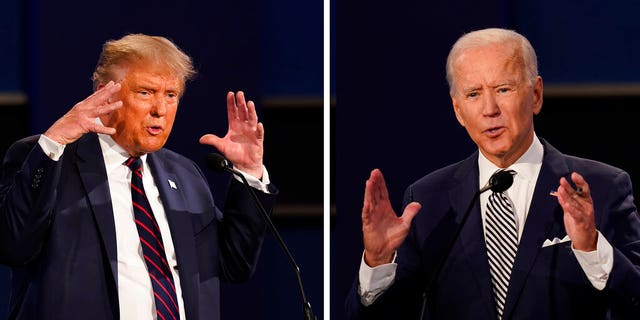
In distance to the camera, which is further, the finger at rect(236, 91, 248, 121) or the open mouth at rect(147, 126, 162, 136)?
the finger at rect(236, 91, 248, 121)

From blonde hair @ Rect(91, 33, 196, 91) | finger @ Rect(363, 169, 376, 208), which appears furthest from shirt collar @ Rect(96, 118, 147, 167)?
finger @ Rect(363, 169, 376, 208)

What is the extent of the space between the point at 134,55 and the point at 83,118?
1.30ft

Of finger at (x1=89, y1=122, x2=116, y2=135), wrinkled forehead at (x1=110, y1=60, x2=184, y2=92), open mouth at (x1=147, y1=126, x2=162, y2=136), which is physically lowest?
open mouth at (x1=147, y1=126, x2=162, y2=136)

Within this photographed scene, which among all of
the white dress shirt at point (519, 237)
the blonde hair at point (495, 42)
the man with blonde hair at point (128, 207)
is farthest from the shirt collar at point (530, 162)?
the man with blonde hair at point (128, 207)

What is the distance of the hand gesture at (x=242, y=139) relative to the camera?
12.4ft

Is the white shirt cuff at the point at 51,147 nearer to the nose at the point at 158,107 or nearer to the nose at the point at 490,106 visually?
the nose at the point at 158,107

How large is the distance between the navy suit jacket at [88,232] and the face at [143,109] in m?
0.08

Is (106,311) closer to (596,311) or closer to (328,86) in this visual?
(328,86)

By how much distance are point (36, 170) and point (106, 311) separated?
0.53m

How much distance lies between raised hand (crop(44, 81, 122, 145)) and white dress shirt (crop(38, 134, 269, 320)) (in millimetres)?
43

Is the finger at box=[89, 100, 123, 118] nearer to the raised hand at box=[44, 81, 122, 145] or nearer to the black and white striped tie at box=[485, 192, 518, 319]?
the raised hand at box=[44, 81, 122, 145]

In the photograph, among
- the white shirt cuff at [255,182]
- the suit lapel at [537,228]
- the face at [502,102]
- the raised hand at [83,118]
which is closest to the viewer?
the raised hand at [83,118]

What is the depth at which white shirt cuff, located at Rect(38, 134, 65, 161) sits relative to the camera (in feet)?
11.0

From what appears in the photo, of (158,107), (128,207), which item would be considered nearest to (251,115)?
(158,107)
